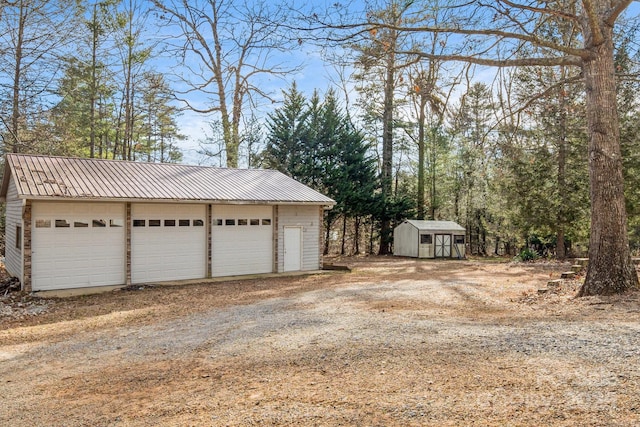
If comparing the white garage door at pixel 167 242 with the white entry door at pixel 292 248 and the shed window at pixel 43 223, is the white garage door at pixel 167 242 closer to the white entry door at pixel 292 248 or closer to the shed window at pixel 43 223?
the shed window at pixel 43 223

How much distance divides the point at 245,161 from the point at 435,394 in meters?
22.3

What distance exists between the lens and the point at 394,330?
5605 mm

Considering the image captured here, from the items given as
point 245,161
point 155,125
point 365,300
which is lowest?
point 365,300

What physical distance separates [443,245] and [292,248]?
11.2 m

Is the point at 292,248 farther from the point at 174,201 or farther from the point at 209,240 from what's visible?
the point at 174,201

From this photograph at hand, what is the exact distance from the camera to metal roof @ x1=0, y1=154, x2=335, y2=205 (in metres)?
10.5

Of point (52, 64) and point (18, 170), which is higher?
point (52, 64)

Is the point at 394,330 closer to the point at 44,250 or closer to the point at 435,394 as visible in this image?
the point at 435,394

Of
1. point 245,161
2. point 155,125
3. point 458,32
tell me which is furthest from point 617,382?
point 155,125

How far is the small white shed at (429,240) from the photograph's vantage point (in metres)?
22.2

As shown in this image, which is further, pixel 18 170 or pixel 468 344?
pixel 18 170

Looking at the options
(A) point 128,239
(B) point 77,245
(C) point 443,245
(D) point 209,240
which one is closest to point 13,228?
(B) point 77,245

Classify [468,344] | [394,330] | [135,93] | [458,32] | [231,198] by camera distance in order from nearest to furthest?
1. [468,344]
2. [394,330]
3. [458,32]
4. [231,198]
5. [135,93]

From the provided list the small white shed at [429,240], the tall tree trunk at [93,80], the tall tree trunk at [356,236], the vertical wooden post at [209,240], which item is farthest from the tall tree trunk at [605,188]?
the tall tree trunk at [93,80]
